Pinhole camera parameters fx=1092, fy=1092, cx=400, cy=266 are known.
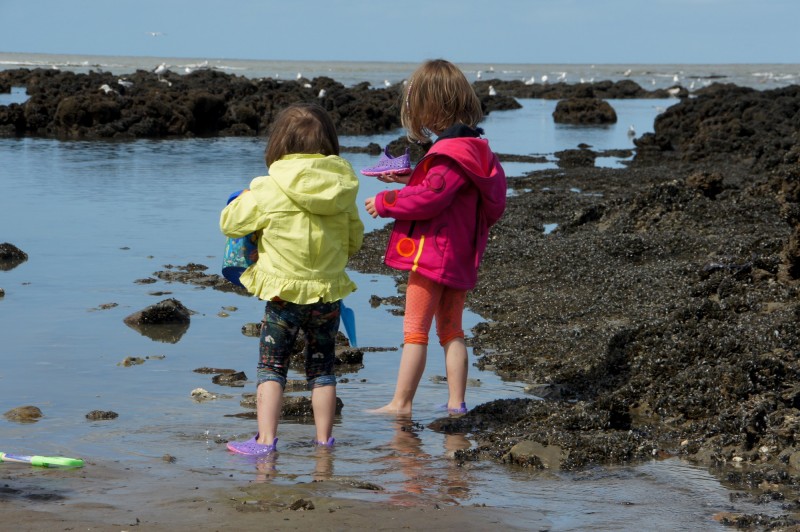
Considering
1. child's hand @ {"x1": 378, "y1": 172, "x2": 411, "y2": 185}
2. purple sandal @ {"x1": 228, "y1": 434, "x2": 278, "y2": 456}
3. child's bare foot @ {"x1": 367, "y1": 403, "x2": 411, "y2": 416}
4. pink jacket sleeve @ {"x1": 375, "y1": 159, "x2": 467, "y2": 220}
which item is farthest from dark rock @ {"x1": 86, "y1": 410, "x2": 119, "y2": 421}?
child's hand @ {"x1": 378, "y1": 172, "x2": 411, "y2": 185}

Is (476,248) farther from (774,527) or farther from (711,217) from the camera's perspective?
(711,217)

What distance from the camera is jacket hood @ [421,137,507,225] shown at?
Result: 207 inches

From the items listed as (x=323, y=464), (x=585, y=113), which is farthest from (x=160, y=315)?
(x=585, y=113)

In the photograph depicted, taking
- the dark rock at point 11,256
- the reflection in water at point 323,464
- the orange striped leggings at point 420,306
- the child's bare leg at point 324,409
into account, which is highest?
the orange striped leggings at point 420,306

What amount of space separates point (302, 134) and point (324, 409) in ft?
4.01

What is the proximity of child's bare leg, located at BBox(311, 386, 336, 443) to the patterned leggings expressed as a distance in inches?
1.3

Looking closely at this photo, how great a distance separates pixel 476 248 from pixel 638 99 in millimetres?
51934

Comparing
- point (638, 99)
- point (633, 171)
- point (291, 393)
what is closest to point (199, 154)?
point (633, 171)

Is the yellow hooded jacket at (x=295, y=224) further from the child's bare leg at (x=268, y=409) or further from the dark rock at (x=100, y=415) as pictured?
the dark rock at (x=100, y=415)

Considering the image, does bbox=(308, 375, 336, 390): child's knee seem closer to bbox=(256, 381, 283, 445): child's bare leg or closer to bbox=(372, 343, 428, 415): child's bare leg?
bbox=(256, 381, 283, 445): child's bare leg

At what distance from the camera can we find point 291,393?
5.90m

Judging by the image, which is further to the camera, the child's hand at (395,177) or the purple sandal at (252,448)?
the child's hand at (395,177)

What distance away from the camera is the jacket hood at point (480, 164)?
5.25 metres

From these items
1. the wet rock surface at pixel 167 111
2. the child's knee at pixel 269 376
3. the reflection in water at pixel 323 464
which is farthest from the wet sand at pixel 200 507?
the wet rock surface at pixel 167 111
